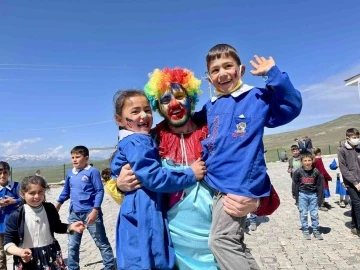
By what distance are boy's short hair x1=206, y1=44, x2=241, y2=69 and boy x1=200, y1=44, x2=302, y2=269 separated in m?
0.02

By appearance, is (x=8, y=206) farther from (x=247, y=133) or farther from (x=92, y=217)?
(x=247, y=133)

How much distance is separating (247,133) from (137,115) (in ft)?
2.58

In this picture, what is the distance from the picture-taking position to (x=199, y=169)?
2.19 meters

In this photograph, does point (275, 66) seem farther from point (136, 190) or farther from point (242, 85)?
point (136, 190)

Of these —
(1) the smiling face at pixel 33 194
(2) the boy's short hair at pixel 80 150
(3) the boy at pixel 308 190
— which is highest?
(2) the boy's short hair at pixel 80 150

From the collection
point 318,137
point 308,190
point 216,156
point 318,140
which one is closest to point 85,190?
point 216,156

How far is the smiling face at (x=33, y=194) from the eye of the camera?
3682 millimetres

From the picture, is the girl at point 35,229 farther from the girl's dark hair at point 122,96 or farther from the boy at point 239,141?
the boy at point 239,141

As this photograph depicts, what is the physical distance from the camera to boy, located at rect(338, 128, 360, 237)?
270 inches

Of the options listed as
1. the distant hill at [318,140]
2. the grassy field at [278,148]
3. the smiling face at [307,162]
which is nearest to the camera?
the smiling face at [307,162]

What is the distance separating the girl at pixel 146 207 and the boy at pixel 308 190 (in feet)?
19.3

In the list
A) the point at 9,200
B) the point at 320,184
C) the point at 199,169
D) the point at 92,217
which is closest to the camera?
the point at 199,169

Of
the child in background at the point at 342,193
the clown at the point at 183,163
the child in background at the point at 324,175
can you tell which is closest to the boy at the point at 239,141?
the clown at the point at 183,163

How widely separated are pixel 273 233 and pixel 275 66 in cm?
640
